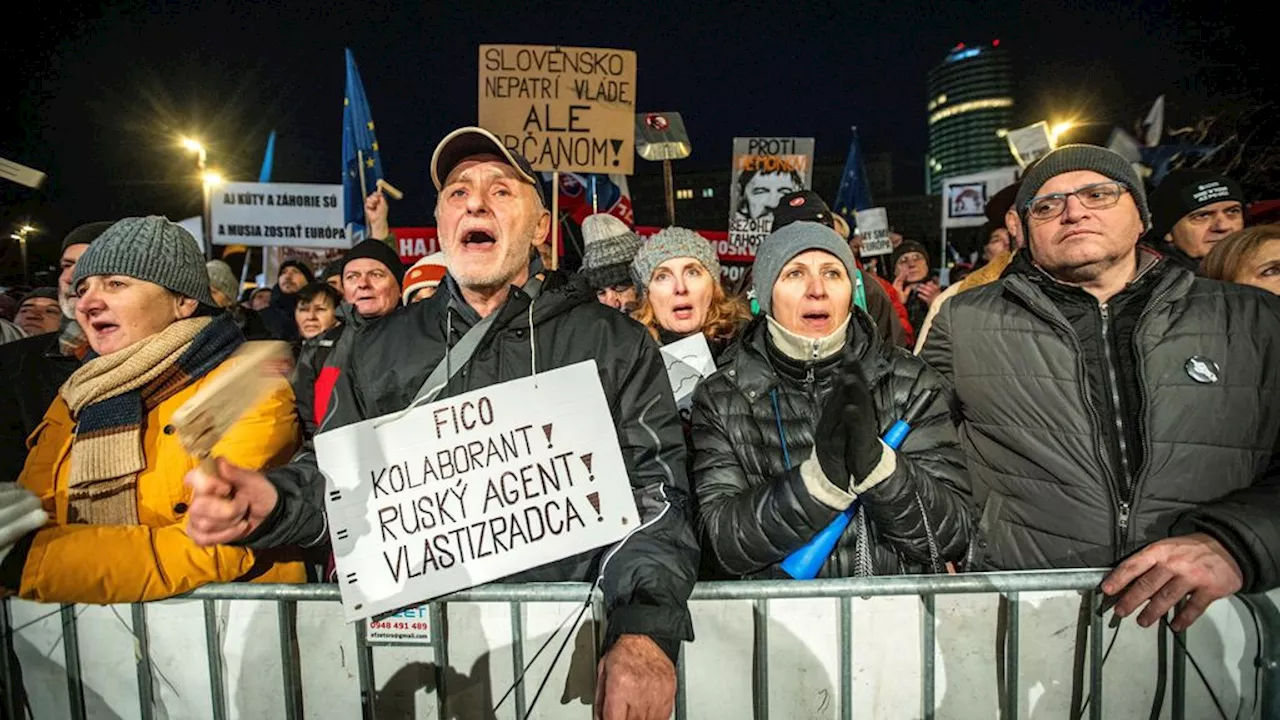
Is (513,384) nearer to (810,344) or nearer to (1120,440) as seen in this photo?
(810,344)

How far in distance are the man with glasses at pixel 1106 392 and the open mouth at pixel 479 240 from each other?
5.74 feet

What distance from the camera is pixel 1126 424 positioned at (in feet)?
7.77

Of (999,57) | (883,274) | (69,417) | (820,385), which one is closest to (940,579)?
(820,385)

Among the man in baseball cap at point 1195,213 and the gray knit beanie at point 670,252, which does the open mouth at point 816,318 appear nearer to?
the gray knit beanie at point 670,252

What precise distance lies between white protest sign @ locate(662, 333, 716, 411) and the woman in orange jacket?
1.52m

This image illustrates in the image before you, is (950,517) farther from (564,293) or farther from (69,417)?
(69,417)

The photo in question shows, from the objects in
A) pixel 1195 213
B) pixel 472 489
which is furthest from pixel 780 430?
pixel 1195 213

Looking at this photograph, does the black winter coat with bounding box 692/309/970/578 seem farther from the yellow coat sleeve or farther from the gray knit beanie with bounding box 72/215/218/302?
the gray knit beanie with bounding box 72/215/218/302

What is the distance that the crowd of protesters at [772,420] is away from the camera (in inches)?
76.2

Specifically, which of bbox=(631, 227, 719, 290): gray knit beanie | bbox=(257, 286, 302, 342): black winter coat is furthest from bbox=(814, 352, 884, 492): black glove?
bbox=(257, 286, 302, 342): black winter coat

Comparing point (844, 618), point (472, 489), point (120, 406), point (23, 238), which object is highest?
point (23, 238)

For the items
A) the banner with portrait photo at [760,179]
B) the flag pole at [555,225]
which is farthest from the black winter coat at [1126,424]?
the banner with portrait photo at [760,179]

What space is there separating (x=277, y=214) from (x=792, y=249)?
966 cm

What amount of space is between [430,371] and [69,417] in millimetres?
1437
